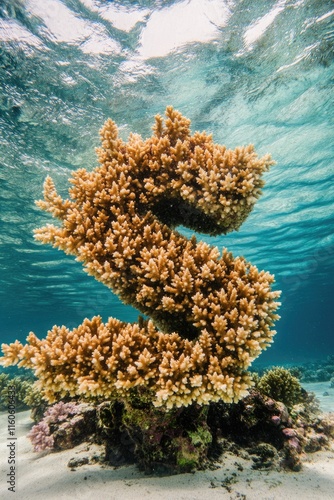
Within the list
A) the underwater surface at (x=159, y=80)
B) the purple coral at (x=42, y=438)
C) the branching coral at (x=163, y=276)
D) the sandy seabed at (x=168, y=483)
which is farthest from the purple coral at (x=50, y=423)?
the underwater surface at (x=159, y=80)

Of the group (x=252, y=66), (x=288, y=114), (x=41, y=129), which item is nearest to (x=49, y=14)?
(x=41, y=129)

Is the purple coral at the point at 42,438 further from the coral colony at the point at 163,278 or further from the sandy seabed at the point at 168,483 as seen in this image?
the coral colony at the point at 163,278

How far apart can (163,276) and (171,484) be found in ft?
8.36

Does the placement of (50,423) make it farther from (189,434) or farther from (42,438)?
(189,434)

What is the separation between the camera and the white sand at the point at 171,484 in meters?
3.32

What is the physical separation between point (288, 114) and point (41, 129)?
1127 centimetres

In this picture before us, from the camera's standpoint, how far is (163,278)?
368cm

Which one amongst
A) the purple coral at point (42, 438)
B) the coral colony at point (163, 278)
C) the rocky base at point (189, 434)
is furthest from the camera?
the purple coral at point (42, 438)

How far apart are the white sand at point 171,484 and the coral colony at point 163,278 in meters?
0.93

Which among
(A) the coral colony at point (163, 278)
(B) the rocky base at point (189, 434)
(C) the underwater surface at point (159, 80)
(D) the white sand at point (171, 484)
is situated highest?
(C) the underwater surface at point (159, 80)

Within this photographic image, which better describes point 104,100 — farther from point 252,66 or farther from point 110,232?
point 110,232

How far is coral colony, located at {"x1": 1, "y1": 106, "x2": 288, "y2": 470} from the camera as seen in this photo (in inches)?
128

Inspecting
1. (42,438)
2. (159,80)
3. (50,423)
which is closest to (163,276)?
(50,423)

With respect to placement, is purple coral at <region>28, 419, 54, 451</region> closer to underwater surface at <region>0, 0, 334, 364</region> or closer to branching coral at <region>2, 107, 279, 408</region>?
branching coral at <region>2, 107, 279, 408</region>
